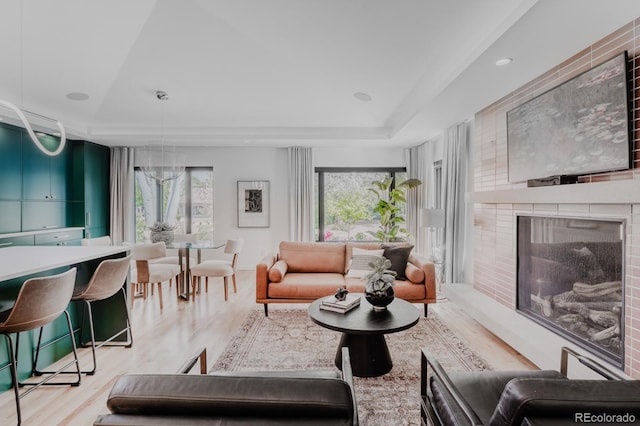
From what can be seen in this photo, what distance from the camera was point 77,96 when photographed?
4.34m

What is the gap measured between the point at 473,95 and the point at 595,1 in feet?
5.01

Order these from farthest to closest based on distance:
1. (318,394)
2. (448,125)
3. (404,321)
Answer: (448,125)
(404,321)
(318,394)

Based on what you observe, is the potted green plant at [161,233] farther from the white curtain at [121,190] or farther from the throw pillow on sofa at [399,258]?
the throw pillow on sofa at [399,258]

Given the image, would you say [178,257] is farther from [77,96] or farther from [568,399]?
[568,399]

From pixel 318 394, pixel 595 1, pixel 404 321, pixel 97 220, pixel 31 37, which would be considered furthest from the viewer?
pixel 97 220

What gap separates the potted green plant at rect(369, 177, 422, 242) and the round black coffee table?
3.29 meters

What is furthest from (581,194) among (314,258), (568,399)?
(314,258)

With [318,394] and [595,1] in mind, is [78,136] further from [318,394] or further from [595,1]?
[595,1]

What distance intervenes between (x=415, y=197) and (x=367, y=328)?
436cm

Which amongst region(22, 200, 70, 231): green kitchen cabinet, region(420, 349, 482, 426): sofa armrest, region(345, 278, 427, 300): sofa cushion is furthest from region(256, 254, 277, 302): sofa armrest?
region(22, 200, 70, 231): green kitchen cabinet

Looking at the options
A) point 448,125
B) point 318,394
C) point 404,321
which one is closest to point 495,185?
point 448,125

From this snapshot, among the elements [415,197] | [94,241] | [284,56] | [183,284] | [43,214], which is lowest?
[183,284]

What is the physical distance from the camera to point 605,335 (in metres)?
2.25

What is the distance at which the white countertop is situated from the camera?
1.94m
